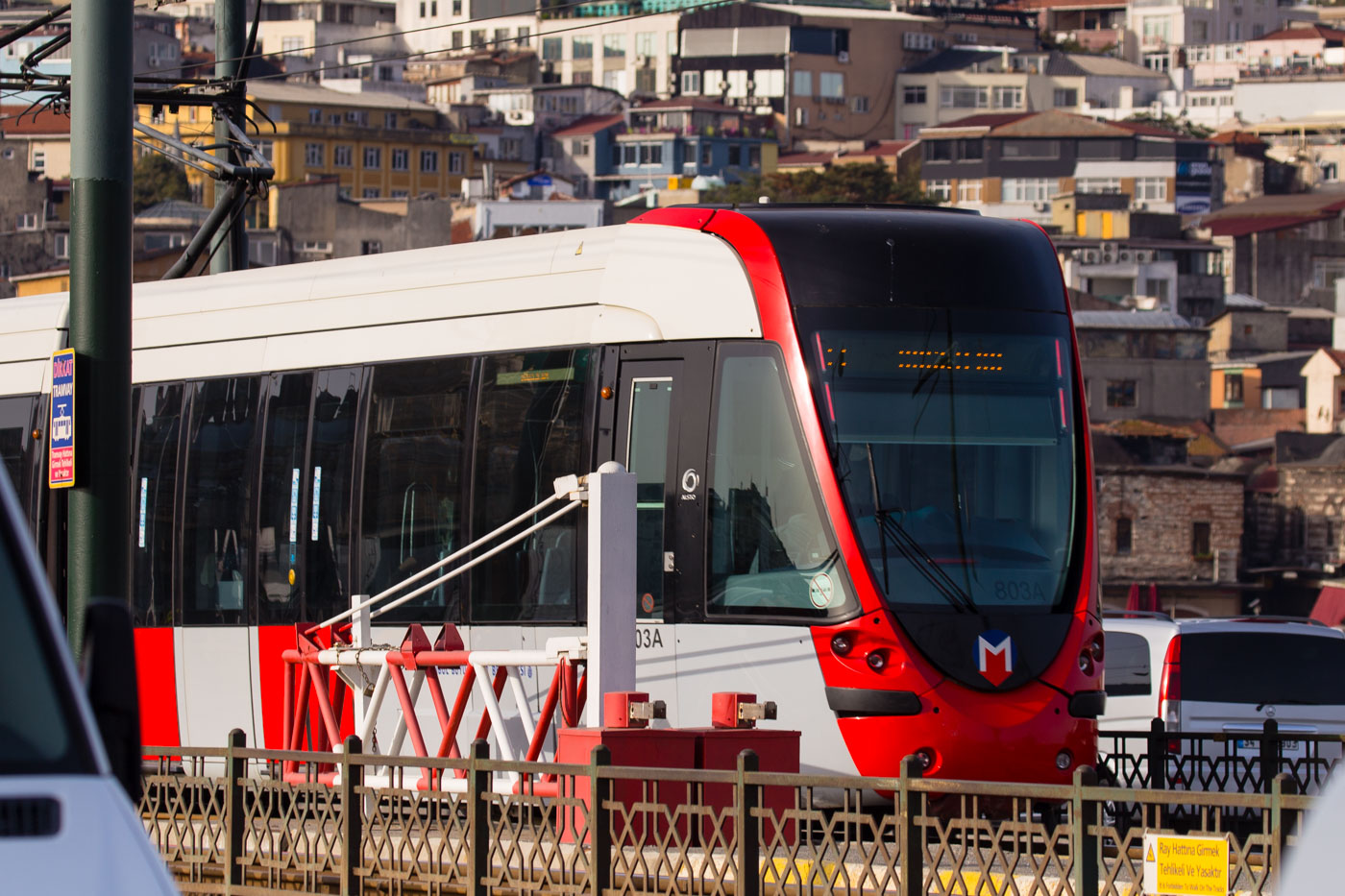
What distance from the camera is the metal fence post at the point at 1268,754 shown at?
1245 cm

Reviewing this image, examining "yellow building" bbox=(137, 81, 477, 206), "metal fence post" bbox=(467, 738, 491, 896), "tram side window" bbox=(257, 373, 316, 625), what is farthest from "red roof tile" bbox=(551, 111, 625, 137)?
"metal fence post" bbox=(467, 738, 491, 896)

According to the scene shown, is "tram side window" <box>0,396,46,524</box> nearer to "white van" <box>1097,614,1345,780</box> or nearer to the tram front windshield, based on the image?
the tram front windshield

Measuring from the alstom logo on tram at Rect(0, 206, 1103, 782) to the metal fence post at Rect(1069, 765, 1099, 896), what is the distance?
3.07 metres

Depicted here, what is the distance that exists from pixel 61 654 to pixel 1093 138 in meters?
124

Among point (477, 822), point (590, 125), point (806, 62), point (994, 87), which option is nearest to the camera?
point (477, 822)

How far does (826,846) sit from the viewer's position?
27.5 ft

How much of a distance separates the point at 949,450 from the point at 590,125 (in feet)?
408

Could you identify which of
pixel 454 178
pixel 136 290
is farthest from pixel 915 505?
pixel 454 178

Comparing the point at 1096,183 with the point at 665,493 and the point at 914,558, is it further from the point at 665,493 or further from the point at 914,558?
the point at 914,558

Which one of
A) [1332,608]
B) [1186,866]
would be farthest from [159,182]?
[1186,866]

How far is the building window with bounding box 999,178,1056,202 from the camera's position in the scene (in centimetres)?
12225

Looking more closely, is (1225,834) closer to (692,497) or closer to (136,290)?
(692,497)

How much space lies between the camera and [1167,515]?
7562 cm

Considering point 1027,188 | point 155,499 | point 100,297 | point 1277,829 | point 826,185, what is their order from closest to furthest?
point 1277,829 < point 100,297 < point 155,499 < point 826,185 < point 1027,188
